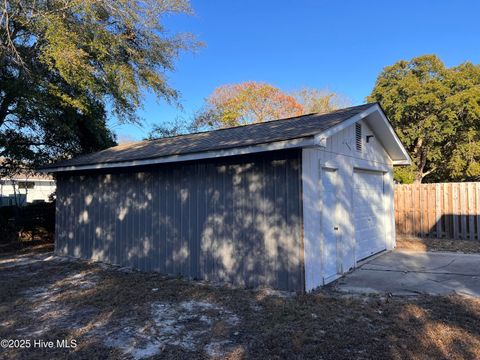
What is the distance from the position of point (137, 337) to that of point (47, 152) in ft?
34.5

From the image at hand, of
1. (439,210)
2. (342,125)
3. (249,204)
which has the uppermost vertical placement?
(342,125)

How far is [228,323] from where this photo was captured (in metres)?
4.71

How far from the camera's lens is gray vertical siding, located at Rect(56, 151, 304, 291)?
6.13m

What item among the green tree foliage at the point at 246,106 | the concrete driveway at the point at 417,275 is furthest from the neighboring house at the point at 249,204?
the green tree foliage at the point at 246,106

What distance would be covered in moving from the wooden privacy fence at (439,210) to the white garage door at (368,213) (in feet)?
10.2

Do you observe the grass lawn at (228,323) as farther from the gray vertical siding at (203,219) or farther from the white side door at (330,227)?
the white side door at (330,227)

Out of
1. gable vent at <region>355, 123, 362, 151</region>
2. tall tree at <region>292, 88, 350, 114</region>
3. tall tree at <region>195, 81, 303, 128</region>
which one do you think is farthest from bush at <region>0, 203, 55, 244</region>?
tall tree at <region>292, 88, 350, 114</region>

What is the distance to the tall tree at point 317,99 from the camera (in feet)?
94.7

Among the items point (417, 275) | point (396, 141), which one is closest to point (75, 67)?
point (396, 141)

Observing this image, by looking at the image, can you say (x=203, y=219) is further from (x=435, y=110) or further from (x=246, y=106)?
(x=246, y=106)

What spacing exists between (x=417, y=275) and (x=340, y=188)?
217 cm

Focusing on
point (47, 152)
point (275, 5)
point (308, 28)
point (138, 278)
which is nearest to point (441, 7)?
point (275, 5)

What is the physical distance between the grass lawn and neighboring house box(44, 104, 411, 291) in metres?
0.73

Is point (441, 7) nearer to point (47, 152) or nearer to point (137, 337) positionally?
point (137, 337)
